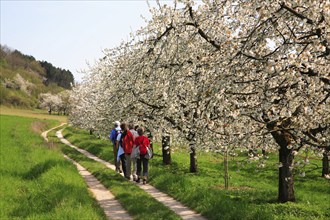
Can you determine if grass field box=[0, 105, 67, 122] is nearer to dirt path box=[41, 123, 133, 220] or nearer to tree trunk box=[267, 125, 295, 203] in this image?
dirt path box=[41, 123, 133, 220]

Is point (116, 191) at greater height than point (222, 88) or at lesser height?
lesser

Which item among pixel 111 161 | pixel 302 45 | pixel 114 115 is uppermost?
pixel 302 45

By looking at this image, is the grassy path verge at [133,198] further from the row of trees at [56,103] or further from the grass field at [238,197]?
the row of trees at [56,103]

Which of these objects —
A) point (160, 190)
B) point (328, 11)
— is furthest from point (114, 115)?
point (328, 11)

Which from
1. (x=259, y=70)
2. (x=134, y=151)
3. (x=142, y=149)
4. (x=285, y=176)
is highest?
(x=259, y=70)

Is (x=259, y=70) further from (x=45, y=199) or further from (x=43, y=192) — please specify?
(x=43, y=192)

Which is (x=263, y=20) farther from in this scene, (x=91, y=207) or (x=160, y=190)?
(x=160, y=190)

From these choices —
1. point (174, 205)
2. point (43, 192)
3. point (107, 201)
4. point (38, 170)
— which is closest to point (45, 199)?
point (43, 192)

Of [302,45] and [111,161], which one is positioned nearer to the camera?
[302,45]

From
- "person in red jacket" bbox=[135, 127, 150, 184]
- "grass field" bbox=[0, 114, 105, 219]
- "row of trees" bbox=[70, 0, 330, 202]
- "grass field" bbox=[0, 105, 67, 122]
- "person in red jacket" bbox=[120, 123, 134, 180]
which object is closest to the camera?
"row of trees" bbox=[70, 0, 330, 202]

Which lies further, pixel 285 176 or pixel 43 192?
pixel 285 176

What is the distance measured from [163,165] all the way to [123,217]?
11122 millimetres

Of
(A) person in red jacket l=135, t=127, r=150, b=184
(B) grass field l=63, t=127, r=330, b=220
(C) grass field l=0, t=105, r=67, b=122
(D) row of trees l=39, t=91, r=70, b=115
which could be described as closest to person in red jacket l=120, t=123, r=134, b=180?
(A) person in red jacket l=135, t=127, r=150, b=184

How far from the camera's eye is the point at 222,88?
7.11 m
